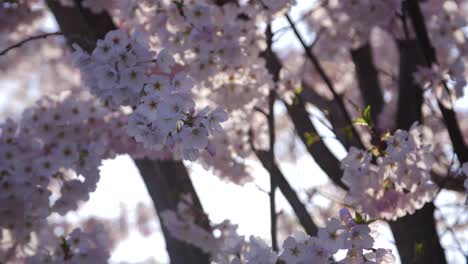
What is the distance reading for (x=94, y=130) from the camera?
4891 millimetres

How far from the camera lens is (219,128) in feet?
9.30

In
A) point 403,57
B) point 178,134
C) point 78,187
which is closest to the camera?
point 178,134

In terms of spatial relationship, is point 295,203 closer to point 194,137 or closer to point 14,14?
point 194,137

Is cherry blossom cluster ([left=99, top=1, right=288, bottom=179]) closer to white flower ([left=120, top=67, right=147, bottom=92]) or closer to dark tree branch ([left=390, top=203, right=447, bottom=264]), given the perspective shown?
white flower ([left=120, top=67, right=147, bottom=92])

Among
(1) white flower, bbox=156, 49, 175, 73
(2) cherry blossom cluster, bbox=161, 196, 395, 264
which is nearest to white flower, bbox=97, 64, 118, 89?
(1) white flower, bbox=156, 49, 175, 73

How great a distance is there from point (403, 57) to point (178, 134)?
3.20m

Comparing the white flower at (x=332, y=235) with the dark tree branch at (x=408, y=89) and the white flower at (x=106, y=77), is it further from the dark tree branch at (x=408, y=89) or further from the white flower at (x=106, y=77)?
the dark tree branch at (x=408, y=89)

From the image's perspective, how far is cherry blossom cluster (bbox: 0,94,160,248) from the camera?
14.2 feet

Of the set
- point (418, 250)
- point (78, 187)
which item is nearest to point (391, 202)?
point (418, 250)

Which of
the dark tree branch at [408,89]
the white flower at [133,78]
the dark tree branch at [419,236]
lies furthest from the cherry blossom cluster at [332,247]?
the dark tree branch at [408,89]

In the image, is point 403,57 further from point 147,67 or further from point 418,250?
point 147,67

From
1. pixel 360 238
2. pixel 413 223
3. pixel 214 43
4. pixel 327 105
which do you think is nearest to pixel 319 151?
pixel 327 105

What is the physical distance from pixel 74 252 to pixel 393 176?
7.50ft

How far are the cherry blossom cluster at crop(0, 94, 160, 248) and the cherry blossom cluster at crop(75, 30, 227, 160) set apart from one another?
52.8 inches
